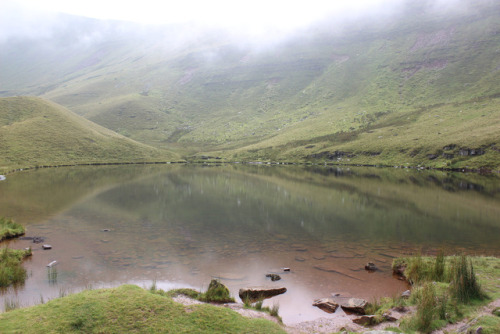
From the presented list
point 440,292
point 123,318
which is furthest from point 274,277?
point 123,318

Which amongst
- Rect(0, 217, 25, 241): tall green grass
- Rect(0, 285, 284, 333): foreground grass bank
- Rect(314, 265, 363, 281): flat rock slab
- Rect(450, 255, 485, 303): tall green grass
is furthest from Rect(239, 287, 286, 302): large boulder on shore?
Rect(0, 217, 25, 241): tall green grass

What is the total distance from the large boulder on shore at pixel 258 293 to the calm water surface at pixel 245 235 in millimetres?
474

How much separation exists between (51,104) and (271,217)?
163312mm

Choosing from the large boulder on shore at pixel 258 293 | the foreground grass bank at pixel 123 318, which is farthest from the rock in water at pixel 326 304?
the foreground grass bank at pixel 123 318

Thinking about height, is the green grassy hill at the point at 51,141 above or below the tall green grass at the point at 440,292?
above

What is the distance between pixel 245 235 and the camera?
27.4 meters

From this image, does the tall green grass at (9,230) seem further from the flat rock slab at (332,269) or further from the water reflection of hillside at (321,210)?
the flat rock slab at (332,269)

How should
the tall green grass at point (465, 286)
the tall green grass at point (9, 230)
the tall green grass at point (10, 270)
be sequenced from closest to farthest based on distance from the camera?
the tall green grass at point (465, 286), the tall green grass at point (10, 270), the tall green grass at point (9, 230)

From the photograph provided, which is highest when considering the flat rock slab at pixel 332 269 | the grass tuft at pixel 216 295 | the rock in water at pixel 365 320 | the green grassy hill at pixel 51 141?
the green grassy hill at pixel 51 141

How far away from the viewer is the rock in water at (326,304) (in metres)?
14.3

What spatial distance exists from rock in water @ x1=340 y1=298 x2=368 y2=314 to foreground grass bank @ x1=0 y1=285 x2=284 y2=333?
16.8ft

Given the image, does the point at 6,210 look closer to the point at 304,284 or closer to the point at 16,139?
the point at 304,284

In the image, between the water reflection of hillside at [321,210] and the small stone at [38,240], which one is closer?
the small stone at [38,240]

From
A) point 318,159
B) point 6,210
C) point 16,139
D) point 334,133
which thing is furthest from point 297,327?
point 334,133
